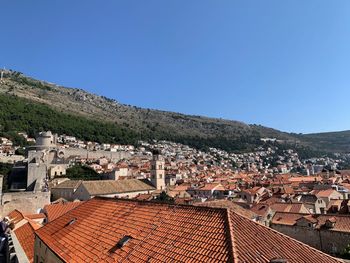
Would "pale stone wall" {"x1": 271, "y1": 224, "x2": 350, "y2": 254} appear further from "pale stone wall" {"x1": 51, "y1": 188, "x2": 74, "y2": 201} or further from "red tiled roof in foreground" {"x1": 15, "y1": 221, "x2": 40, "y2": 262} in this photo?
"pale stone wall" {"x1": 51, "y1": 188, "x2": 74, "y2": 201}

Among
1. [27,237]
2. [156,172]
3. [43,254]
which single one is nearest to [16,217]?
[27,237]

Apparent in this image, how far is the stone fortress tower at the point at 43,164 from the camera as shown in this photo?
186 feet

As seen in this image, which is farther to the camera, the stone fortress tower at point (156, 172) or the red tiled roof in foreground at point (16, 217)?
the stone fortress tower at point (156, 172)

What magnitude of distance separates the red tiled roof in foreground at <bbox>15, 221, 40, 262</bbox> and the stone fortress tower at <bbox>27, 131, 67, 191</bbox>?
33.3m

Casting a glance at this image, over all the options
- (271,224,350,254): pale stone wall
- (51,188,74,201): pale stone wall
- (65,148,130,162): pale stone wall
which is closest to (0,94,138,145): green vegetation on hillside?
(65,148,130,162): pale stone wall

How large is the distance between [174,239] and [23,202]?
3917 centimetres

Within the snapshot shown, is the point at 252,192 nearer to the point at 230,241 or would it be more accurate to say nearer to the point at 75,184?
the point at 75,184

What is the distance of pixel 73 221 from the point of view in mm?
13172

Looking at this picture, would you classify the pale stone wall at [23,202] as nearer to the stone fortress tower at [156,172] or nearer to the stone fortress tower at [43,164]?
the stone fortress tower at [43,164]

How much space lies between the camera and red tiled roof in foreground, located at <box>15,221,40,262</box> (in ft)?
52.2

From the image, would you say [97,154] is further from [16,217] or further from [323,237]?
[323,237]

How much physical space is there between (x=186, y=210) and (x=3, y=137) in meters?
96.6

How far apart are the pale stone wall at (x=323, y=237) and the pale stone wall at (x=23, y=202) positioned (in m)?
31.1

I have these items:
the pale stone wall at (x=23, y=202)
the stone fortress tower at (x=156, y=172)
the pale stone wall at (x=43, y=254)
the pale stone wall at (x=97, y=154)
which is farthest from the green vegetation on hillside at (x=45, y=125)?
the pale stone wall at (x=43, y=254)
